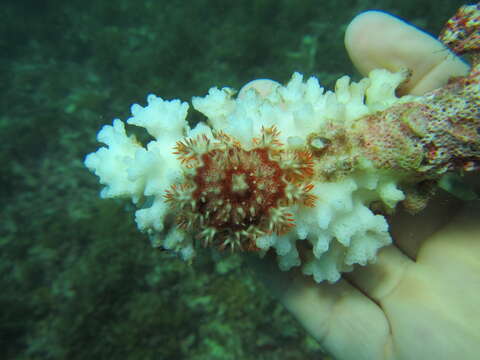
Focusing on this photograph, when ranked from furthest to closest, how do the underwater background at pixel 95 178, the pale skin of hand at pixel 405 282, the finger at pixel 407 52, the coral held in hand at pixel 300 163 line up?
1. the underwater background at pixel 95 178
2. the finger at pixel 407 52
3. the pale skin of hand at pixel 405 282
4. the coral held in hand at pixel 300 163

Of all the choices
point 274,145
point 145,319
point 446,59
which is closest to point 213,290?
Result: point 145,319

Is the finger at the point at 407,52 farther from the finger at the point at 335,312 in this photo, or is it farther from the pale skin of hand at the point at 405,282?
the finger at the point at 335,312

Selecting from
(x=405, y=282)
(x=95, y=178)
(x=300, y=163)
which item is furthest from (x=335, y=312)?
(x=95, y=178)

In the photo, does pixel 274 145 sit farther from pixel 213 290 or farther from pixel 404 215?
pixel 213 290

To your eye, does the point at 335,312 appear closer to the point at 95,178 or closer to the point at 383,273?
the point at 383,273

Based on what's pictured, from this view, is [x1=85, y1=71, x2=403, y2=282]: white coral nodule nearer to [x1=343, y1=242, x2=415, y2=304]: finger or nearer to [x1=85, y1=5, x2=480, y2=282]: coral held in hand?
[x1=85, y1=5, x2=480, y2=282]: coral held in hand

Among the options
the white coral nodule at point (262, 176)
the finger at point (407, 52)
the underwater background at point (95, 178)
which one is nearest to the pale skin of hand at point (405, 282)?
the finger at point (407, 52)

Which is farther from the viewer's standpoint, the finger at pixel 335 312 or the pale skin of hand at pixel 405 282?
the finger at pixel 335 312

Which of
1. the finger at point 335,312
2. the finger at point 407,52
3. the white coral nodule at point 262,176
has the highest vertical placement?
the finger at point 407,52
